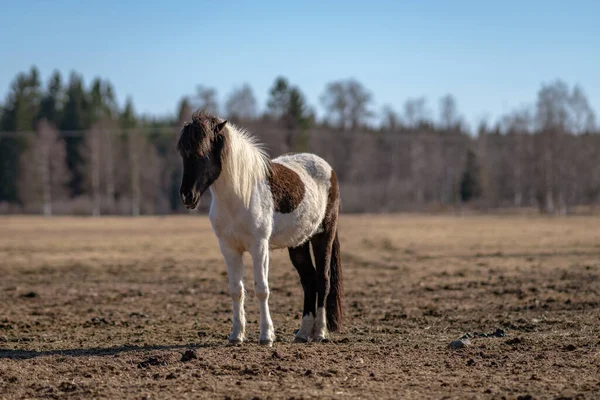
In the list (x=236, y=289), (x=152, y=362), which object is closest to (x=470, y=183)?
(x=236, y=289)

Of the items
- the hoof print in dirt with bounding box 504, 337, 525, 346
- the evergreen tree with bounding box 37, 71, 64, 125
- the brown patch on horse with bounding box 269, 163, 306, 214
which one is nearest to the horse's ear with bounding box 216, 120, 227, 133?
the brown patch on horse with bounding box 269, 163, 306, 214

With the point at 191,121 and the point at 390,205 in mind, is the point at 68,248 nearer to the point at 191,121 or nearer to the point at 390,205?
the point at 191,121

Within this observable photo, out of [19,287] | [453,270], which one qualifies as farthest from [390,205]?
[19,287]

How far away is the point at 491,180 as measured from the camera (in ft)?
280

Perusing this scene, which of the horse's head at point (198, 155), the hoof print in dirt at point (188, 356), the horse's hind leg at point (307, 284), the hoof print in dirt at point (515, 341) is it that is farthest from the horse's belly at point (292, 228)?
the hoof print in dirt at point (515, 341)

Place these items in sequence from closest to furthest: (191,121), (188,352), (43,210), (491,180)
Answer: (188,352), (191,121), (43,210), (491,180)

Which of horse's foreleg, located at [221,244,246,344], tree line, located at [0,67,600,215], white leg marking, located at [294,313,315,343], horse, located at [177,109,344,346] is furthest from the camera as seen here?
tree line, located at [0,67,600,215]

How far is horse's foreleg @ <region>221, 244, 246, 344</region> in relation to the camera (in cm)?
816

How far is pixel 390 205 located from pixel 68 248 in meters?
Result: 50.3

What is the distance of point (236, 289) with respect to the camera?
8.24 meters

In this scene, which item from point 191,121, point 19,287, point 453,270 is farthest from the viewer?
point 453,270

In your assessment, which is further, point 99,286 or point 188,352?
point 99,286

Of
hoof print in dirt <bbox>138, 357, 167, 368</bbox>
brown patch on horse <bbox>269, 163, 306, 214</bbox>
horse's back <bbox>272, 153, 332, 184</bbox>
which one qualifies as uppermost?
horse's back <bbox>272, 153, 332, 184</bbox>

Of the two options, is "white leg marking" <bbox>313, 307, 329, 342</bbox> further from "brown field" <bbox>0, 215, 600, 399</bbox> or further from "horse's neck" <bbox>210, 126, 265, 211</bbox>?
"horse's neck" <bbox>210, 126, 265, 211</bbox>
